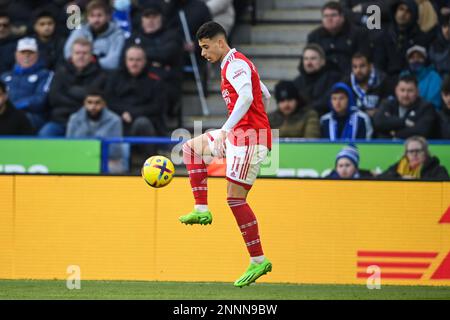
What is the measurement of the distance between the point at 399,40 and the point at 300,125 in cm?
214

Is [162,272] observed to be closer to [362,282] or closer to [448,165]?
[362,282]

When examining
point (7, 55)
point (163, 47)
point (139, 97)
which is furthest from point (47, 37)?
point (139, 97)

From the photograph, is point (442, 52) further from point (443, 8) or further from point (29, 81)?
point (29, 81)

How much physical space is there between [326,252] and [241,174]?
256 centimetres

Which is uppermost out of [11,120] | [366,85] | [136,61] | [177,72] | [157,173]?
[136,61]

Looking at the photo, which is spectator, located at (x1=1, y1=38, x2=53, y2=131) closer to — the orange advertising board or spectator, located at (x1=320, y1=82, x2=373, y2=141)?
the orange advertising board

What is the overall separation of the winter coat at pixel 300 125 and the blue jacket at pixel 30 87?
3.72 meters

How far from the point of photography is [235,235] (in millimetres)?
14023

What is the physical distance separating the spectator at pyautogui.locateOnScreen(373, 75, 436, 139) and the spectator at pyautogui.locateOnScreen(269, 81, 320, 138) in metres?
0.88

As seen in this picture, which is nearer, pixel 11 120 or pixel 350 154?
pixel 350 154

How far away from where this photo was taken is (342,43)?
1752 cm

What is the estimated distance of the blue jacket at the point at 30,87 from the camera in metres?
18.0

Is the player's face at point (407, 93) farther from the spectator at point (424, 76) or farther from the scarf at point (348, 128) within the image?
the scarf at point (348, 128)

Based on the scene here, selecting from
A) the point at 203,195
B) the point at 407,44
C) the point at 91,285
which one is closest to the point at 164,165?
the point at 203,195
